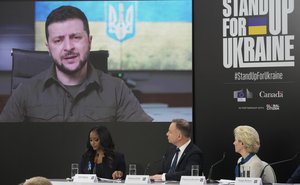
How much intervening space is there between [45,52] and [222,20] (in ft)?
6.65

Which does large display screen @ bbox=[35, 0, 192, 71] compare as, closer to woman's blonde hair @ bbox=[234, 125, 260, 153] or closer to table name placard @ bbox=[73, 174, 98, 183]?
woman's blonde hair @ bbox=[234, 125, 260, 153]

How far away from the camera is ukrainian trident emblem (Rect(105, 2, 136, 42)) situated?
7.12 meters

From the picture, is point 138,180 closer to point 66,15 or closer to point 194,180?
point 194,180

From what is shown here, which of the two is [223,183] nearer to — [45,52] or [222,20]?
[222,20]

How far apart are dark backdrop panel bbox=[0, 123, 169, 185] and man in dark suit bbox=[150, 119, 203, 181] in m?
0.95

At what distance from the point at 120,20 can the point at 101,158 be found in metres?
1.76

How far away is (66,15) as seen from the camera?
727 centimetres

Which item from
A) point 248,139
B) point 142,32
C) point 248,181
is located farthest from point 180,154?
point 142,32

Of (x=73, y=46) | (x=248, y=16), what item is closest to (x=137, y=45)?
(x=73, y=46)

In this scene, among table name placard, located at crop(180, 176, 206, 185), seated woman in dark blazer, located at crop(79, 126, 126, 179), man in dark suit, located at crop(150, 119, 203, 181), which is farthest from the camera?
seated woman in dark blazer, located at crop(79, 126, 126, 179)

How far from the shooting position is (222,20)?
6.83 m

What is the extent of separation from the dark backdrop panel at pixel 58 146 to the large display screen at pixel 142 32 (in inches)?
27.6

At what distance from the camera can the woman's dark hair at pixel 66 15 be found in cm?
722

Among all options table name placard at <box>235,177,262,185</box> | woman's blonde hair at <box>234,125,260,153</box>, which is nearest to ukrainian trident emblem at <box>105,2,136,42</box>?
woman's blonde hair at <box>234,125,260,153</box>
